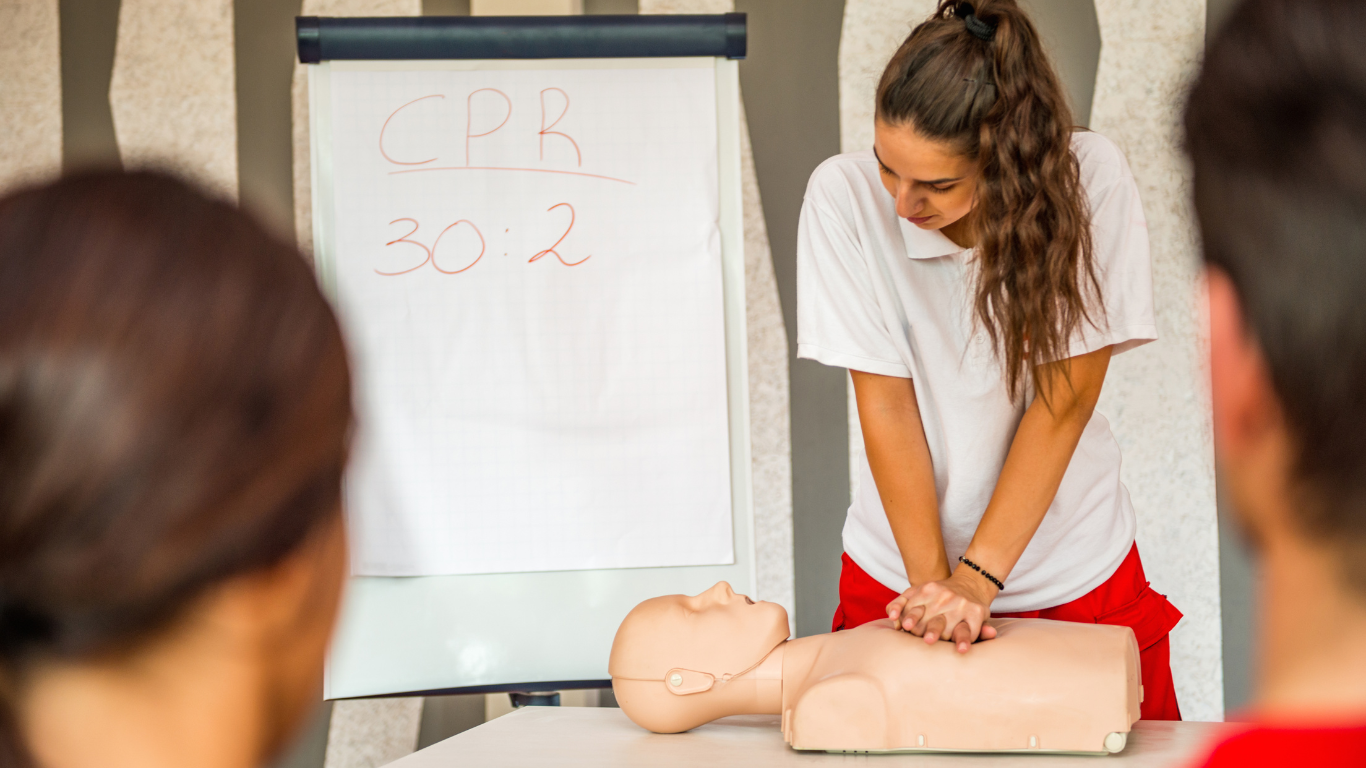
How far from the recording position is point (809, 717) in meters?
1.07

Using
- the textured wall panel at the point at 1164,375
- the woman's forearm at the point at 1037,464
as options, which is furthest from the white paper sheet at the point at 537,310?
the textured wall panel at the point at 1164,375

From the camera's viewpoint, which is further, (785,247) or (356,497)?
(785,247)

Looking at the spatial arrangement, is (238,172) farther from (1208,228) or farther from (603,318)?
(1208,228)

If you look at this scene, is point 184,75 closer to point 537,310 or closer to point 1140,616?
point 537,310

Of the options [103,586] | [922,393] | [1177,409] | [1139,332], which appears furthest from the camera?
[1177,409]

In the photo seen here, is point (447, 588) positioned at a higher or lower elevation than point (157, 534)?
lower

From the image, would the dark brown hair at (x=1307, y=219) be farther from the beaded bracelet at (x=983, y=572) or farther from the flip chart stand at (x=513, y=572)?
the flip chart stand at (x=513, y=572)

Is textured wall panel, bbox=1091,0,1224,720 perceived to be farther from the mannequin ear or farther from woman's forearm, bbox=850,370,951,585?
the mannequin ear

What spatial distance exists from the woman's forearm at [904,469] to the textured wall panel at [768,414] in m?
0.69

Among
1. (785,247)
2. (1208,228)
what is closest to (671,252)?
(785,247)

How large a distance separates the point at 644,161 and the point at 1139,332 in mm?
823

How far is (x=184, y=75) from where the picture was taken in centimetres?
211

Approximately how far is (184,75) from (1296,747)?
231cm

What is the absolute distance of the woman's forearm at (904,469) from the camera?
4.38 ft
